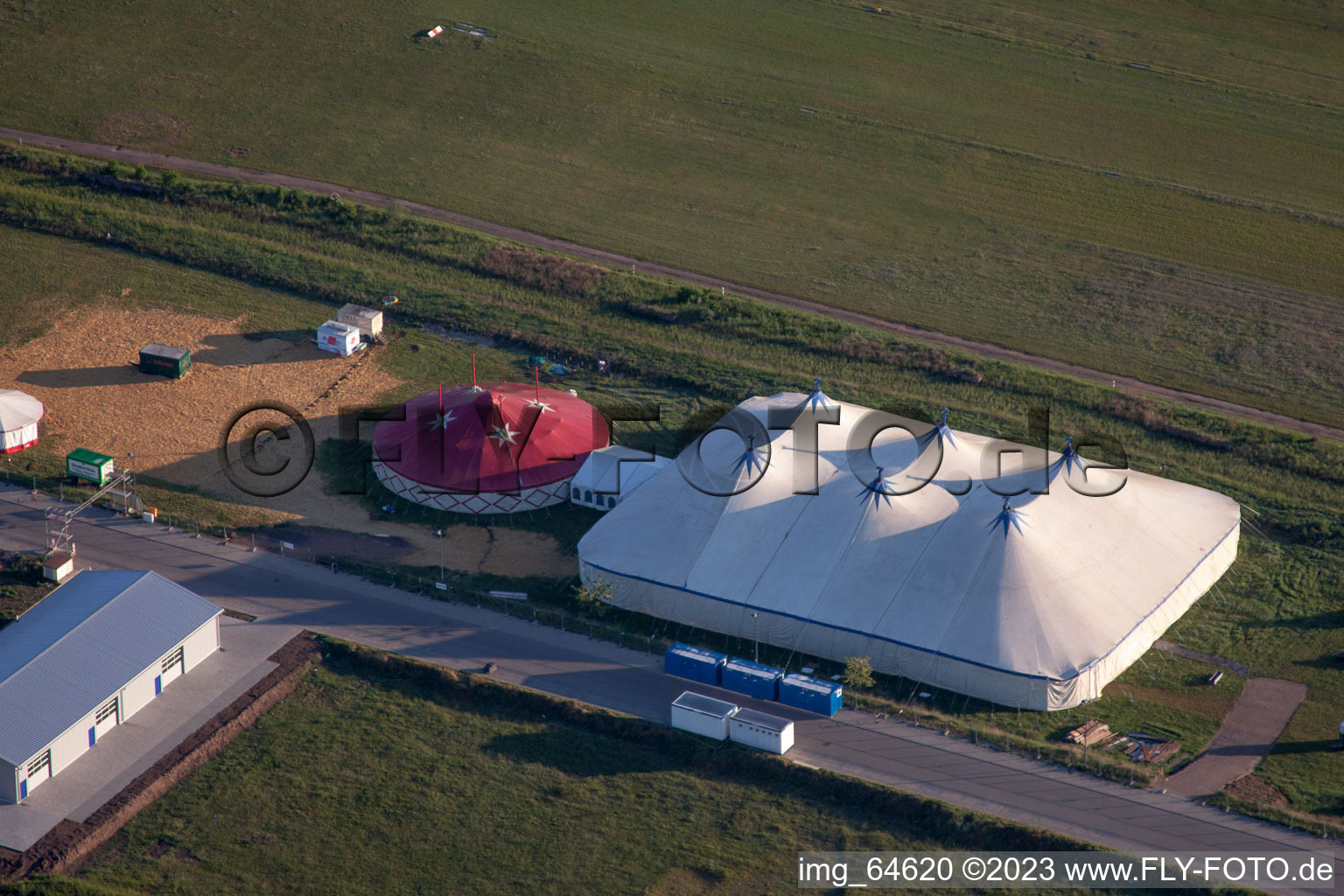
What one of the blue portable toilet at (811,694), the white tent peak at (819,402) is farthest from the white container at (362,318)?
the blue portable toilet at (811,694)

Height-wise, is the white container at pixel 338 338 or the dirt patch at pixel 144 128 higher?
the dirt patch at pixel 144 128

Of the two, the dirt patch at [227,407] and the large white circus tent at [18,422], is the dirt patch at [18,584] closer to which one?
the dirt patch at [227,407]

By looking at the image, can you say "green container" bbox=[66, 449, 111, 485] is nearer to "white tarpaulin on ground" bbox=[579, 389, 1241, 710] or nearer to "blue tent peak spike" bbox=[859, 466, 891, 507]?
"white tarpaulin on ground" bbox=[579, 389, 1241, 710]

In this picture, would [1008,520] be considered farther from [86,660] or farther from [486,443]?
[86,660]

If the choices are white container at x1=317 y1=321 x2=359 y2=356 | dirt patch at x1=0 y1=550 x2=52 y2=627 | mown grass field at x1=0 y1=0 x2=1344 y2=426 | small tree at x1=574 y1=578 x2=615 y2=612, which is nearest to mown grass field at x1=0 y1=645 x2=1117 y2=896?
small tree at x1=574 y1=578 x2=615 y2=612

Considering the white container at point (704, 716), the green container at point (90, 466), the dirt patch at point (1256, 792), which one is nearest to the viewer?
the dirt patch at point (1256, 792)

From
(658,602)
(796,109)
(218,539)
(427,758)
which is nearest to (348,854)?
(427,758)

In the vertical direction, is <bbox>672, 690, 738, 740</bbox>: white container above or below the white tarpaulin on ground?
below
